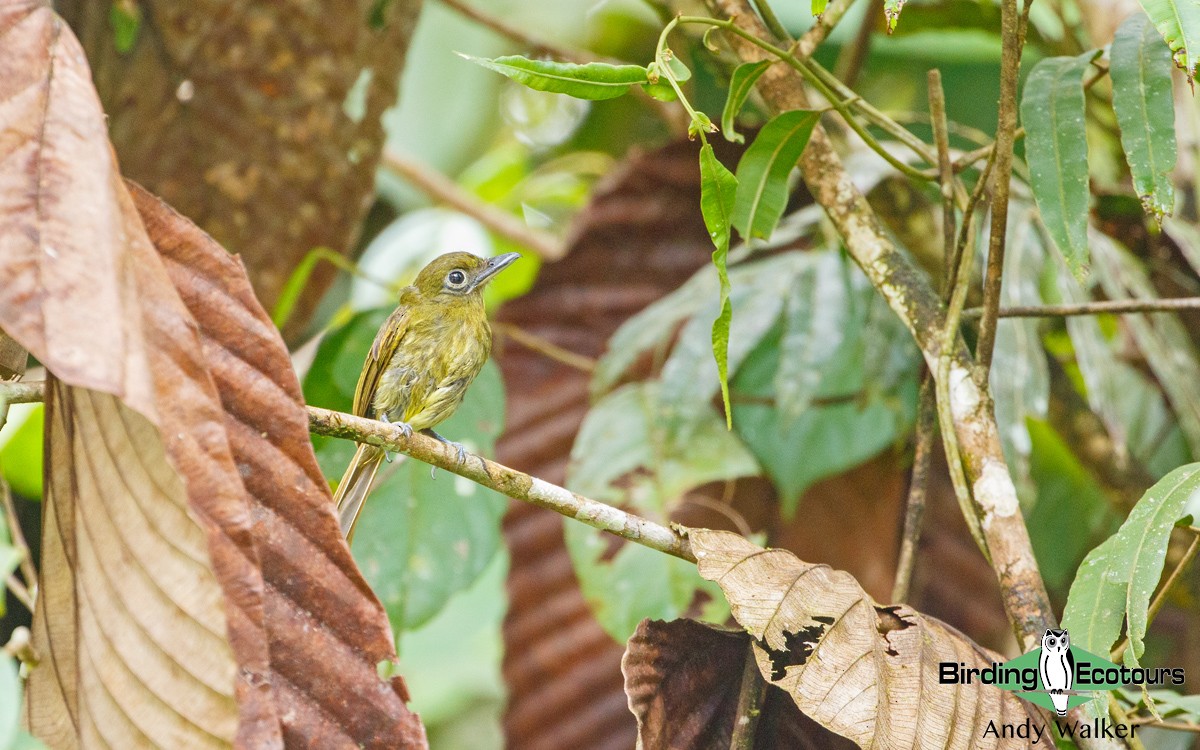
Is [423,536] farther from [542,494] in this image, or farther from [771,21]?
[771,21]

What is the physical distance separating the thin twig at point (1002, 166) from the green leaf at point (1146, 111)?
0.14 meters

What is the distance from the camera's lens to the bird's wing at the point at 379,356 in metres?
2.24

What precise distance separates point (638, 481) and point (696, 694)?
3.88 feet

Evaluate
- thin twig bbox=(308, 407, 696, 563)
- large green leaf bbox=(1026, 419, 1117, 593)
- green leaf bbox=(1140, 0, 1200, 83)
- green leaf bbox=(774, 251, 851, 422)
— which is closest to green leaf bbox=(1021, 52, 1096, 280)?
green leaf bbox=(1140, 0, 1200, 83)

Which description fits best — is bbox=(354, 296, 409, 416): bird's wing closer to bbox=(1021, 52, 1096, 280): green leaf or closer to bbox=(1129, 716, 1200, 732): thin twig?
bbox=(1021, 52, 1096, 280): green leaf

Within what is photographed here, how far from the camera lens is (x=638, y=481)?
246cm

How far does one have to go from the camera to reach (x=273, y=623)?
1.02 meters

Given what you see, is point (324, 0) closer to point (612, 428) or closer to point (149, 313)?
Answer: point (612, 428)

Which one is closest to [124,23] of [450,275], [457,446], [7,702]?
[450,275]

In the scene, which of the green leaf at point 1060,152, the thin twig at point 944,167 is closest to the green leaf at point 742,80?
the thin twig at point 944,167

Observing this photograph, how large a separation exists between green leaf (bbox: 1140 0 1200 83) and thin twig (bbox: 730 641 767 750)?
77cm

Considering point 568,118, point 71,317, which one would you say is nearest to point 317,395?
point 71,317

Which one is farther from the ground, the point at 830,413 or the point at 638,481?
the point at 830,413

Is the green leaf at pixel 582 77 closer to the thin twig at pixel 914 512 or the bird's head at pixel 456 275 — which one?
the thin twig at pixel 914 512
